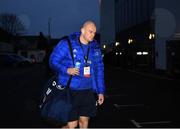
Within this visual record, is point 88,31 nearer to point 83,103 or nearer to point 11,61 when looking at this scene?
point 83,103

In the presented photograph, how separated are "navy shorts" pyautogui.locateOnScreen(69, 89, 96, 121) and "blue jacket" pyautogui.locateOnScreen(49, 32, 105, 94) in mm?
106

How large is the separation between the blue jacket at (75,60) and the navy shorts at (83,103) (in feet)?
0.35

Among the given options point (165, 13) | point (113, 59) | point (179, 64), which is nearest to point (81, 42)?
point (179, 64)

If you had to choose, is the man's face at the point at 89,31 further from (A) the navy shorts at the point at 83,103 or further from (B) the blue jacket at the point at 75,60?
(A) the navy shorts at the point at 83,103

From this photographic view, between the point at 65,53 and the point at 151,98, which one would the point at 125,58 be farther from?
the point at 65,53

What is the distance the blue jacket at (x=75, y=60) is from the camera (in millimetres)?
5910

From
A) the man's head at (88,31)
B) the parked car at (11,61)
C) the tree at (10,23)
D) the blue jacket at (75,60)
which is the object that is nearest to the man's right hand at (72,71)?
the blue jacket at (75,60)

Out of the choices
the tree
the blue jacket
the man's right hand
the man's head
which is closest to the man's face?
the man's head

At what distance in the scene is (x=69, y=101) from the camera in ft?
19.0

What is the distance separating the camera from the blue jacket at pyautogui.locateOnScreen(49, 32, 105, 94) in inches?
233

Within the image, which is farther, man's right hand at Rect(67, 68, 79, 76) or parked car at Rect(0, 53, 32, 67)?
parked car at Rect(0, 53, 32, 67)

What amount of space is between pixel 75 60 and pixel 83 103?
55 cm

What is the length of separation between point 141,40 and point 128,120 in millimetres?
54173

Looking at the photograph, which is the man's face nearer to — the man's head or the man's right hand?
the man's head
